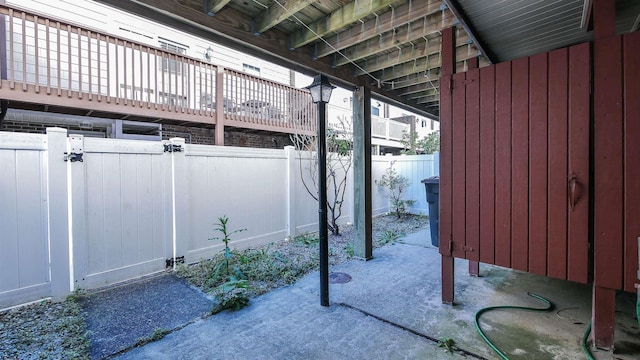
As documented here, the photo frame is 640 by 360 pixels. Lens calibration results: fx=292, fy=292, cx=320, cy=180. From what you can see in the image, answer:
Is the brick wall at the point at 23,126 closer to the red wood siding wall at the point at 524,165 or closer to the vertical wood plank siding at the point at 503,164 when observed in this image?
the red wood siding wall at the point at 524,165

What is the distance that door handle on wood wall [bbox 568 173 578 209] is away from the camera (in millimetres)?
2127

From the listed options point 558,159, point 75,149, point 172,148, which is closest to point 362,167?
point 558,159

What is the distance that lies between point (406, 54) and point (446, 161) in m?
1.58

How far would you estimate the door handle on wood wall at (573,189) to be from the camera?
2.13 metres

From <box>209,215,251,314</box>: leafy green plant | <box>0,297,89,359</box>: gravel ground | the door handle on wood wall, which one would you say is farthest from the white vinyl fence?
the door handle on wood wall

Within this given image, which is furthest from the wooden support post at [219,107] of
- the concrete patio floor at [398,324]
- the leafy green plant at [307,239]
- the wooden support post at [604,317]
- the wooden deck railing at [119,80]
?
the wooden support post at [604,317]

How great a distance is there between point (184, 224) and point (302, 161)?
96.5 inches

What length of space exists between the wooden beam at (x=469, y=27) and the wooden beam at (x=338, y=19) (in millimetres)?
511

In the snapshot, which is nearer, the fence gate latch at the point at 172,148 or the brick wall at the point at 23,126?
the fence gate latch at the point at 172,148

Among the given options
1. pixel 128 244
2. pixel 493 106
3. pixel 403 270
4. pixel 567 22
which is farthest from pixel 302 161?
pixel 567 22

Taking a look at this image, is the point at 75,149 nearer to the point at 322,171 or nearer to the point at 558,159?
the point at 322,171

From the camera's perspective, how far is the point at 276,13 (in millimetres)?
2701

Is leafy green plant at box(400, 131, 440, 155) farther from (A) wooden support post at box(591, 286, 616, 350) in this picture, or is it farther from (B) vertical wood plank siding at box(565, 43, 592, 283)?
(A) wooden support post at box(591, 286, 616, 350)

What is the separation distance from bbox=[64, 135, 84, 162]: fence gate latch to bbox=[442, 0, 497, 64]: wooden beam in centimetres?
380
